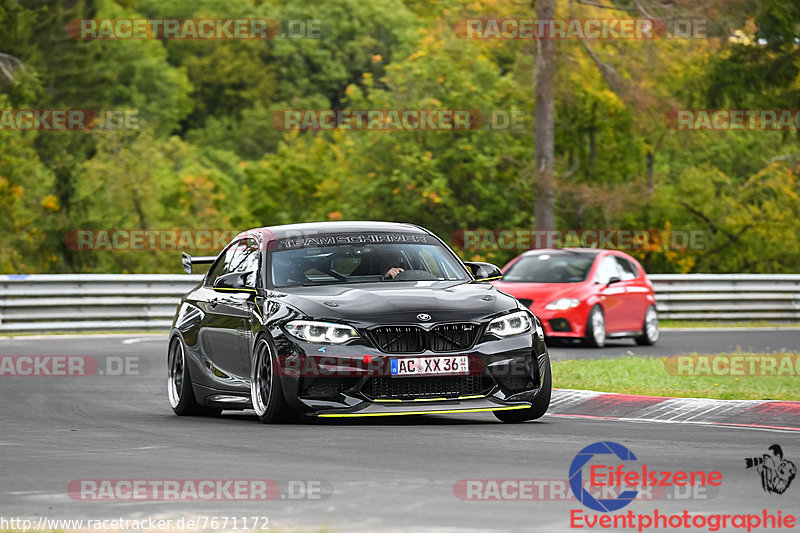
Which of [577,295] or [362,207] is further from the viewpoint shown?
[362,207]

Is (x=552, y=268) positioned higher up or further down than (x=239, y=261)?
further down

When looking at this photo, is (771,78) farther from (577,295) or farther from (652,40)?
(577,295)

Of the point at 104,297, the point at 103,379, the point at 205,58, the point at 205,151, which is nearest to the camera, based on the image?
the point at 103,379

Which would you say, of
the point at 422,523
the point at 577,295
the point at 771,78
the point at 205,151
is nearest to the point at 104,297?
the point at 577,295

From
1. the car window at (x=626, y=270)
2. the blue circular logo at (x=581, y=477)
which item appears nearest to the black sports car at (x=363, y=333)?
the blue circular logo at (x=581, y=477)

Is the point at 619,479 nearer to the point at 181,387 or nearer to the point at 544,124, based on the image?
the point at 181,387

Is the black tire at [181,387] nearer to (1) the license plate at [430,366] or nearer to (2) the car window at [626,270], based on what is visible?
(1) the license plate at [430,366]

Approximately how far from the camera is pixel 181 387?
13859 mm

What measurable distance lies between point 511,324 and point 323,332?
148 cm

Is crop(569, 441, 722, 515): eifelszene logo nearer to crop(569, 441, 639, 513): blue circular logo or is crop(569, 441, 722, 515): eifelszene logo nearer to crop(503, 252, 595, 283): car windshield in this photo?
crop(569, 441, 639, 513): blue circular logo

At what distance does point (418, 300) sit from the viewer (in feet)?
38.9

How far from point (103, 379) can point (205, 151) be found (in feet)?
240

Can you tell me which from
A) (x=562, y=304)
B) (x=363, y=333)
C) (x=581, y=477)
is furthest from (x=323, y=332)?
(x=562, y=304)

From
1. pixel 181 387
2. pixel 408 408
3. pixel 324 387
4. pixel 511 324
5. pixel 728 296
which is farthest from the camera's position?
pixel 728 296
